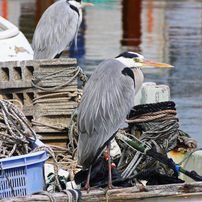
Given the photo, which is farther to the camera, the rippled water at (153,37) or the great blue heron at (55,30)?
the rippled water at (153,37)

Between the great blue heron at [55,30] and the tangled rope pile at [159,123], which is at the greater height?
the great blue heron at [55,30]

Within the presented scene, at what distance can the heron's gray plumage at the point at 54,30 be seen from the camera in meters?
6.50

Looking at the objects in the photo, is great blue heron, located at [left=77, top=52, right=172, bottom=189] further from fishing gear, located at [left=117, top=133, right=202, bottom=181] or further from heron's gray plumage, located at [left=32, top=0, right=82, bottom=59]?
heron's gray plumage, located at [left=32, top=0, right=82, bottom=59]

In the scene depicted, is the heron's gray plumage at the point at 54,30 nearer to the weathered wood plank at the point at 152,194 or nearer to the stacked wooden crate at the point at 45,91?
the stacked wooden crate at the point at 45,91

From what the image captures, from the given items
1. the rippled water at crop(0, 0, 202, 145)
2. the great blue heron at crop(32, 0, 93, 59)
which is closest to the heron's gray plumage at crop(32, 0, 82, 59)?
the great blue heron at crop(32, 0, 93, 59)

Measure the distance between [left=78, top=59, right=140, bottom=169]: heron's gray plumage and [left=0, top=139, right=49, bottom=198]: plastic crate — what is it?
0.44 meters

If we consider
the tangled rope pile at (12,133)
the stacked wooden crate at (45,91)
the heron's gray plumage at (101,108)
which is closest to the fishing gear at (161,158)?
the heron's gray plumage at (101,108)

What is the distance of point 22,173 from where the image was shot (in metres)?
3.14

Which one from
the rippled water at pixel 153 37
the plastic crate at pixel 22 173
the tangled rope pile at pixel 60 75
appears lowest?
the rippled water at pixel 153 37

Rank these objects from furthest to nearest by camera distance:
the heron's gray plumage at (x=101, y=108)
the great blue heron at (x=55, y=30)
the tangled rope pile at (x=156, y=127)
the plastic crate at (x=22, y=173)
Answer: the great blue heron at (x=55, y=30) < the tangled rope pile at (x=156, y=127) < the heron's gray plumage at (x=101, y=108) < the plastic crate at (x=22, y=173)

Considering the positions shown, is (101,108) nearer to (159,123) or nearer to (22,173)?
(22,173)

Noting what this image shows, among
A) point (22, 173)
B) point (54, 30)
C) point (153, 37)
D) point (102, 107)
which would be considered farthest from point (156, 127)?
point (153, 37)

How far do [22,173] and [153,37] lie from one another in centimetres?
1221

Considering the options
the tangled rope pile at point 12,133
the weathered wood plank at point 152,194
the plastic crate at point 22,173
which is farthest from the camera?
the tangled rope pile at point 12,133
